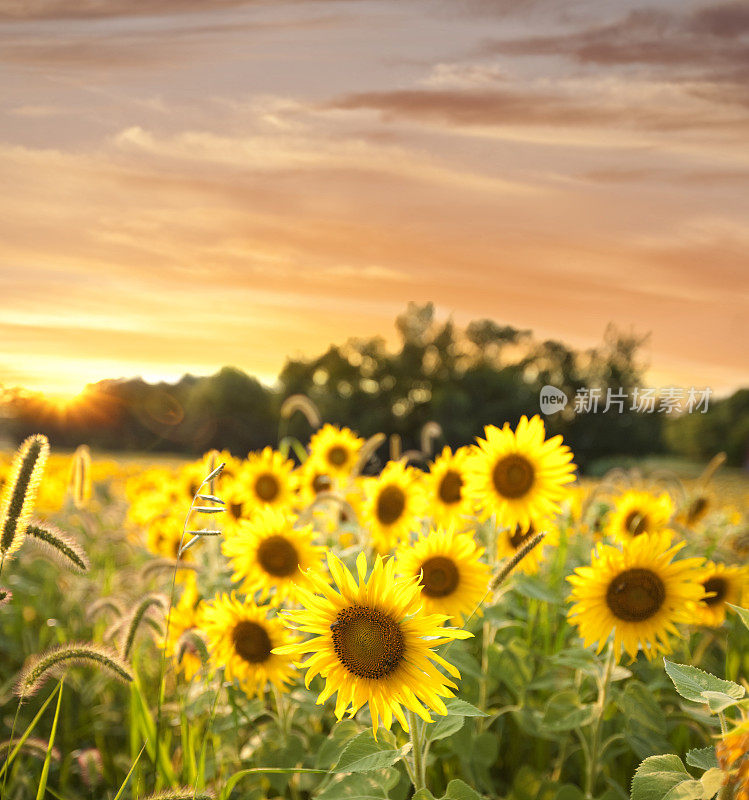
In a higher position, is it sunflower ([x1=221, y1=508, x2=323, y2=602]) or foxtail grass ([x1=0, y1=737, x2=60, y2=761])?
sunflower ([x1=221, y1=508, x2=323, y2=602])

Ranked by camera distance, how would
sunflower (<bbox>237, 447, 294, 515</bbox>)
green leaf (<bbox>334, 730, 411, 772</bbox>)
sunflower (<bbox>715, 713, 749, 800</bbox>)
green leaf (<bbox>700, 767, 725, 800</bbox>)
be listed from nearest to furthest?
1. sunflower (<bbox>715, 713, 749, 800</bbox>)
2. green leaf (<bbox>700, 767, 725, 800</bbox>)
3. green leaf (<bbox>334, 730, 411, 772</bbox>)
4. sunflower (<bbox>237, 447, 294, 515</bbox>)

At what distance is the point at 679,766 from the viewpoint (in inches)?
75.2

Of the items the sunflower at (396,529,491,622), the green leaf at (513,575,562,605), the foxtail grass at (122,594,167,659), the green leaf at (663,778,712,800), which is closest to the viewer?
the green leaf at (663,778,712,800)

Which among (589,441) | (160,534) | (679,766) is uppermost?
(679,766)

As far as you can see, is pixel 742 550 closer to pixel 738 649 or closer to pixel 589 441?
pixel 738 649

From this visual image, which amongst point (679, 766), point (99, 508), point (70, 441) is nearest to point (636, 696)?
point (679, 766)

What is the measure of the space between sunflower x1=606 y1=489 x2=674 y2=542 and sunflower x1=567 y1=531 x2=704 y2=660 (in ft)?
3.81

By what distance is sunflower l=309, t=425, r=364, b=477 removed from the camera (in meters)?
5.59

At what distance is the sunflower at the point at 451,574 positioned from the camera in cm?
296

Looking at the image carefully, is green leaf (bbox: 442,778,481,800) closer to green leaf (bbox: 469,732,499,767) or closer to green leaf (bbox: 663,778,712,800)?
green leaf (bbox: 663,778,712,800)

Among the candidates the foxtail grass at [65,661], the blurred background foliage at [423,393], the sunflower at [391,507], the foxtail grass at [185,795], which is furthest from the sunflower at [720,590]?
the blurred background foliage at [423,393]

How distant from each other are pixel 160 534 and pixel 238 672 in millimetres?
2188

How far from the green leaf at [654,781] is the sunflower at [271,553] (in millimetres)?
1865

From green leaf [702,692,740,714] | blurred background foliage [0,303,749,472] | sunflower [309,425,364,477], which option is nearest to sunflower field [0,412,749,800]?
green leaf [702,692,740,714]
